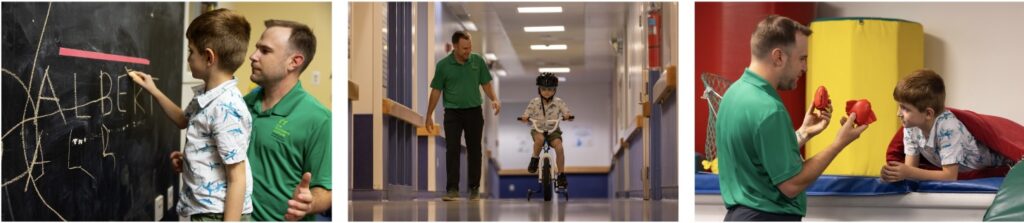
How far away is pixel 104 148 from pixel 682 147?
2017mm

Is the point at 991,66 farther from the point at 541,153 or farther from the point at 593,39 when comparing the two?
the point at 541,153

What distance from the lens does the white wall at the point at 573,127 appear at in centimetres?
359

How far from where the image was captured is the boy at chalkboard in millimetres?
2791

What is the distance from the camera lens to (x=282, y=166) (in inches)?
120

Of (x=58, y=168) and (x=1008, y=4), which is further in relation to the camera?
(x=1008, y=4)

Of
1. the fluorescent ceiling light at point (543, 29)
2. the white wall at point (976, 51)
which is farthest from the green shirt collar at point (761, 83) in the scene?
the white wall at point (976, 51)

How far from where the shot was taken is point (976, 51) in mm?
5285

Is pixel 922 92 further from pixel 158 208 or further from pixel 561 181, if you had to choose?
pixel 158 208

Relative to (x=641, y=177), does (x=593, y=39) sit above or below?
above

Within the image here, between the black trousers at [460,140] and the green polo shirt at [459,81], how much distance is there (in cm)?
3

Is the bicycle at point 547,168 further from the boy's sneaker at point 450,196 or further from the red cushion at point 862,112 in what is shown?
the red cushion at point 862,112

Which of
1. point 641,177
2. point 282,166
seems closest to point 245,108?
point 282,166

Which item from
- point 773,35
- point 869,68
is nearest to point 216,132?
point 773,35

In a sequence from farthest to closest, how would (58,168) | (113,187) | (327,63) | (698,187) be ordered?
(327,63), (698,187), (113,187), (58,168)
